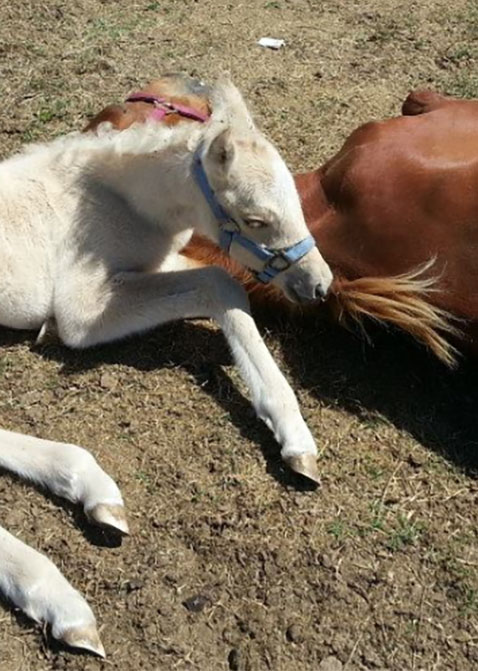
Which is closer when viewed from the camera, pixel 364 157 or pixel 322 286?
pixel 322 286

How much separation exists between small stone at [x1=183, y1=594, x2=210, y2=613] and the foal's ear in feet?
4.86

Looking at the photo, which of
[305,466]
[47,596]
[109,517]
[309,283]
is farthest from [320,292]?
[47,596]

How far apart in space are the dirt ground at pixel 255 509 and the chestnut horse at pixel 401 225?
0.26m

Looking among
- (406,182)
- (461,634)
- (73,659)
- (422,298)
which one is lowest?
(461,634)

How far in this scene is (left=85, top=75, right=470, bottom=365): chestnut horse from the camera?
11.3 feet

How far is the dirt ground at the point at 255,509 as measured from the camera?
9.35 ft

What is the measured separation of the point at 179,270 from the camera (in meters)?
3.80

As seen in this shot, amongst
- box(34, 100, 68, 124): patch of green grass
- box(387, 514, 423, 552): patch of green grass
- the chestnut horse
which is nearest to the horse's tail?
the chestnut horse

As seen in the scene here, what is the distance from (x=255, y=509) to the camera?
3.17 metres

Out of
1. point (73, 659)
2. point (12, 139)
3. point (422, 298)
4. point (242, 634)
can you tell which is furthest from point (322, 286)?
point (12, 139)

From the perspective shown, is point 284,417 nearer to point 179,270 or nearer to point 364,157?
point 179,270

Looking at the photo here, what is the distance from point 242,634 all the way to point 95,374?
1248 mm

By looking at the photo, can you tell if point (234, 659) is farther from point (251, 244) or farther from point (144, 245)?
point (144, 245)

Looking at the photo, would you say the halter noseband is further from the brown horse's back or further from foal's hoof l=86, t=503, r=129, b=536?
foal's hoof l=86, t=503, r=129, b=536
